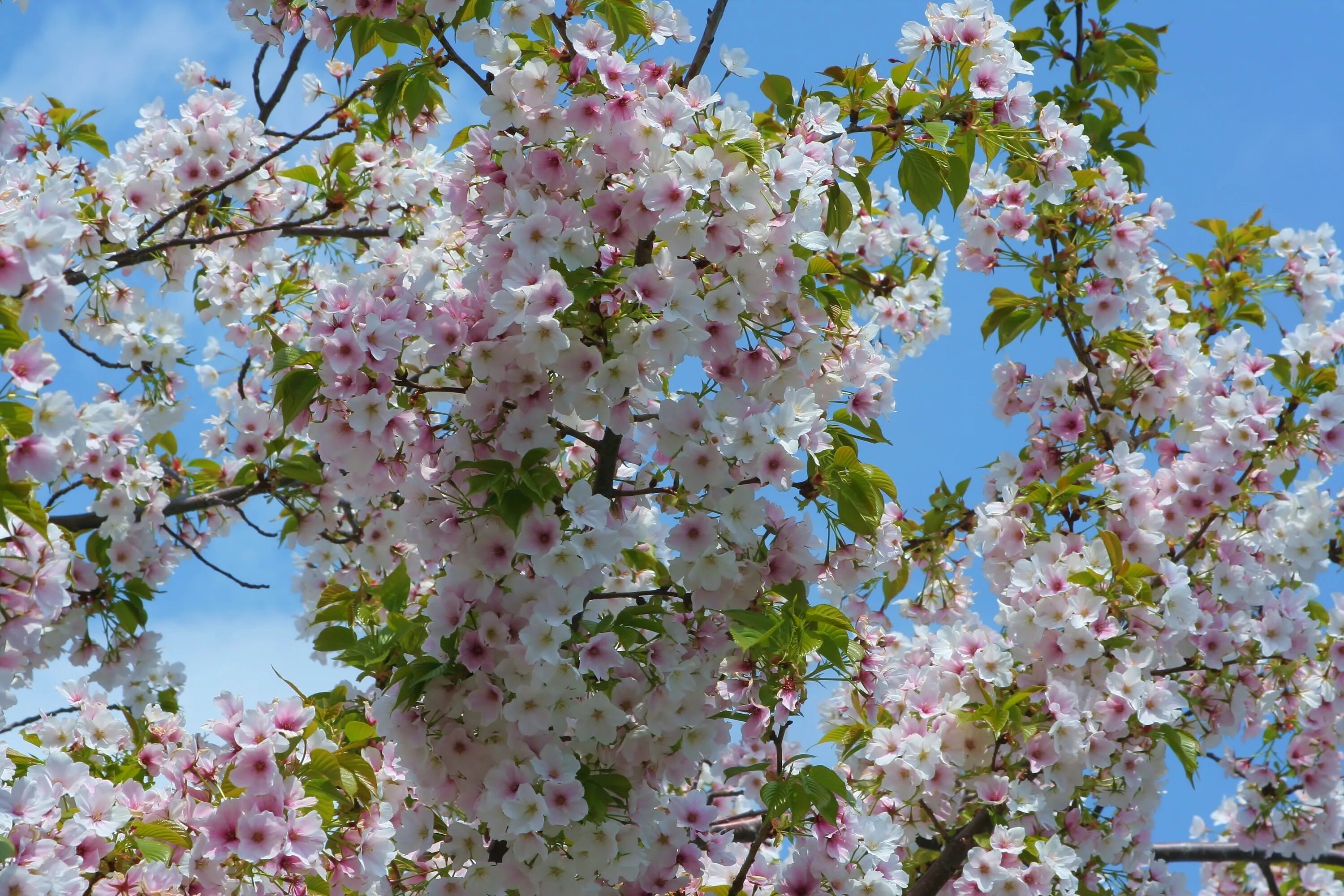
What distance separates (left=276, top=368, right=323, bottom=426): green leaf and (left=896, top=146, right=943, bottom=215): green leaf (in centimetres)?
153

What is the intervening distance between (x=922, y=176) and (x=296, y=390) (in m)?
1.62

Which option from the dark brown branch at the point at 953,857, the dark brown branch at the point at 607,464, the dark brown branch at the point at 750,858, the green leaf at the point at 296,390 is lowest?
the dark brown branch at the point at 750,858

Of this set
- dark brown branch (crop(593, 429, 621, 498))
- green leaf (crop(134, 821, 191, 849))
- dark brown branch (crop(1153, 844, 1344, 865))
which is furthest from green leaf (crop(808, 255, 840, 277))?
dark brown branch (crop(1153, 844, 1344, 865))

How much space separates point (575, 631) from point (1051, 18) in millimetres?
3927

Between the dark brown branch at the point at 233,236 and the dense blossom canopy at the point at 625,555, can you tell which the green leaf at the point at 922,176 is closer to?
the dense blossom canopy at the point at 625,555

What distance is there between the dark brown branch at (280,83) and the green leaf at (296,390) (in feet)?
8.57

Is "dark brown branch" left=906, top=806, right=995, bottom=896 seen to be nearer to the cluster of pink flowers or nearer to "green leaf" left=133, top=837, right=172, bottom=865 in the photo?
the cluster of pink flowers

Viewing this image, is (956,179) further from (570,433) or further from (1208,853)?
(1208,853)

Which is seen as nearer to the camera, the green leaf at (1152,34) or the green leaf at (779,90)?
the green leaf at (779,90)

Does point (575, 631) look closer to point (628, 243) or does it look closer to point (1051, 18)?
point (628, 243)

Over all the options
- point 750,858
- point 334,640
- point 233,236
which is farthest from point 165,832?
point 233,236

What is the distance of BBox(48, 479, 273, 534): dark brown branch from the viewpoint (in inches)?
193

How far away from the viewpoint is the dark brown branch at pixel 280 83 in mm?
4773

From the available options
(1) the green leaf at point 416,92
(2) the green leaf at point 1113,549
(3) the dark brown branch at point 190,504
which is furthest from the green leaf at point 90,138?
(2) the green leaf at point 1113,549
